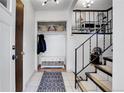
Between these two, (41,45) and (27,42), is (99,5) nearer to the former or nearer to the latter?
(41,45)

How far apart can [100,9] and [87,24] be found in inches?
33.6

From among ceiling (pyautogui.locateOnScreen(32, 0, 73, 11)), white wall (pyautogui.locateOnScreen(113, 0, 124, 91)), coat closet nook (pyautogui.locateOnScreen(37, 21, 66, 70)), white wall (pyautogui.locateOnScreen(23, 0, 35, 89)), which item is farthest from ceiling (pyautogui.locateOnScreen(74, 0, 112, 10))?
white wall (pyautogui.locateOnScreen(113, 0, 124, 91))

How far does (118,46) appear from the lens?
68.5 inches

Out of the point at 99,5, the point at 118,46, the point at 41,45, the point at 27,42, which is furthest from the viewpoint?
the point at 41,45

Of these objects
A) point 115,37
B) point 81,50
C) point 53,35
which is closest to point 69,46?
point 81,50

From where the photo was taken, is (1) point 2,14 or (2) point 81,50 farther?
(2) point 81,50

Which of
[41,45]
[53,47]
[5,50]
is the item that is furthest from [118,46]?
[53,47]

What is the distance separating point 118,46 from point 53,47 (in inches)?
255

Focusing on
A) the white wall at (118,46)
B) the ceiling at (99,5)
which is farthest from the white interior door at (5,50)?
the ceiling at (99,5)

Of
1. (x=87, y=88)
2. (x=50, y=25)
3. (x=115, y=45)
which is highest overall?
(x=50, y=25)

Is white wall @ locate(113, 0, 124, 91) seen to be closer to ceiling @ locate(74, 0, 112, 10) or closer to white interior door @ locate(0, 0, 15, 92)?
white interior door @ locate(0, 0, 15, 92)

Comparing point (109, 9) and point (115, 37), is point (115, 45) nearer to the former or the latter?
point (115, 37)

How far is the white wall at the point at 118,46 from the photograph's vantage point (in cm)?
167

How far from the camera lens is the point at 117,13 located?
177 centimetres
